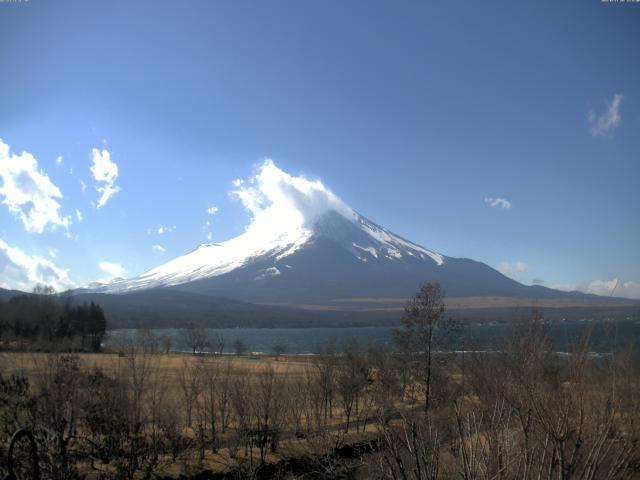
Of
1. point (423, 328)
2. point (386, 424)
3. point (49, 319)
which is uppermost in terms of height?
point (386, 424)

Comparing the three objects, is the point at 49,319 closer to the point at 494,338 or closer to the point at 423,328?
the point at 423,328

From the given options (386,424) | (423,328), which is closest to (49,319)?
(423,328)

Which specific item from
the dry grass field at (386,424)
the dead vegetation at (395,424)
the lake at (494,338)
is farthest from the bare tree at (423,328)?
the lake at (494,338)

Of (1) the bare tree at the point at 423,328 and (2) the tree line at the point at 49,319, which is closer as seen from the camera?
(1) the bare tree at the point at 423,328

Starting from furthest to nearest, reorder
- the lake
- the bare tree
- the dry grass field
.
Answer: the bare tree
the lake
the dry grass field

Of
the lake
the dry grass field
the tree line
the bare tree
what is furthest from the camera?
the tree line

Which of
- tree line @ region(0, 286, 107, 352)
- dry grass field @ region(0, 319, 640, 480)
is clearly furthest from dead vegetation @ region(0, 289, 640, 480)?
tree line @ region(0, 286, 107, 352)

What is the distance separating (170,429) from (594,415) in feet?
49.1

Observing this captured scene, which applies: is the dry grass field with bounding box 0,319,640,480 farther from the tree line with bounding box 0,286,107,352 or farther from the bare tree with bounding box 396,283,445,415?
the tree line with bounding box 0,286,107,352

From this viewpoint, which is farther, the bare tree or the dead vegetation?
the bare tree

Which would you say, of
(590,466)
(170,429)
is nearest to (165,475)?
(170,429)

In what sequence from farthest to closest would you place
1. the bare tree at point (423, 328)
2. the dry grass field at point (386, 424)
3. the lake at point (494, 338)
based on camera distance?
the bare tree at point (423, 328), the lake at point (494, 338), the dry grass field at point (386, 424)

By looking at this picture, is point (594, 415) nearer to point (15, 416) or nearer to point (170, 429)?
point (15, 416)

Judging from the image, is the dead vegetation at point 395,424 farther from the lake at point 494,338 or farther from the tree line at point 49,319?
the tree line at point 49,319
